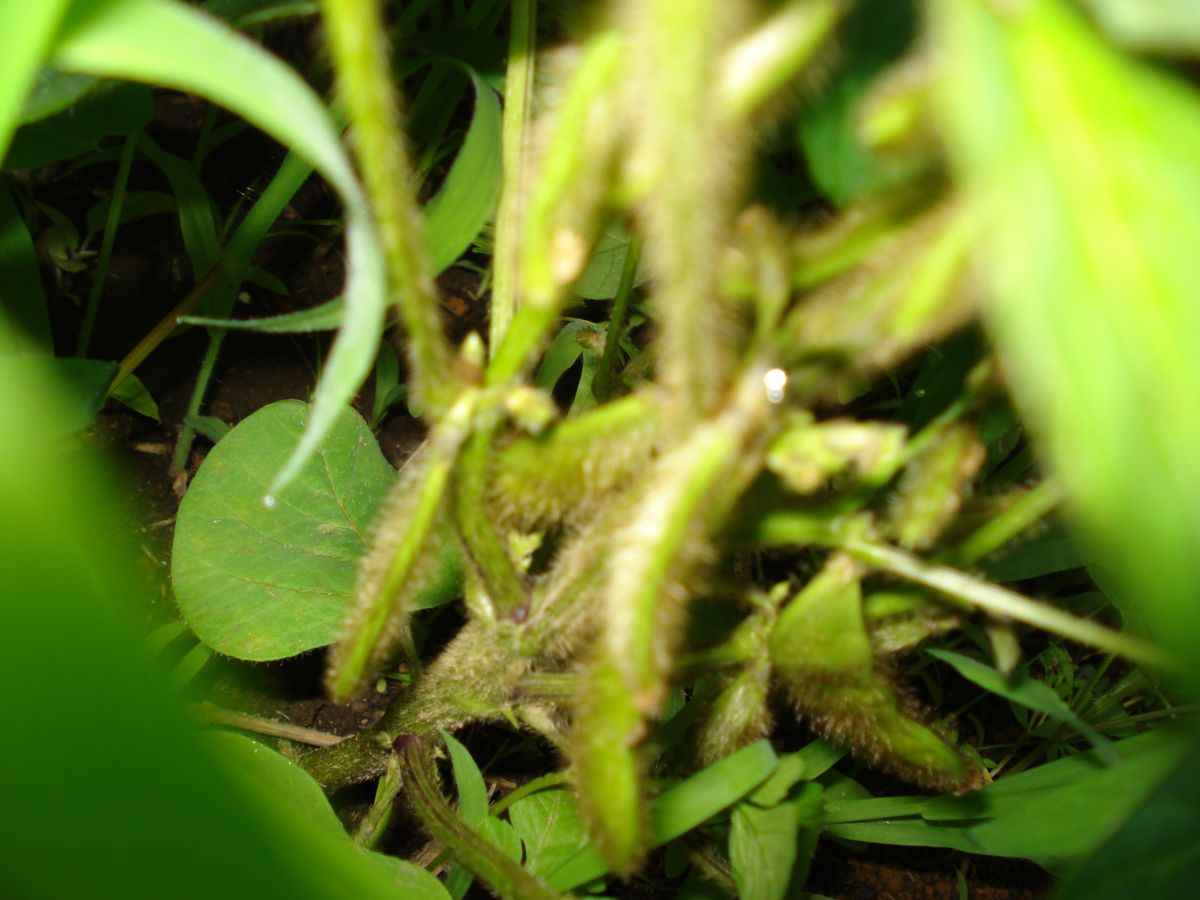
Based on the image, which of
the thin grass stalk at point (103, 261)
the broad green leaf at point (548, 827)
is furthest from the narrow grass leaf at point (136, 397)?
the broad green leaf at point (548, 827)

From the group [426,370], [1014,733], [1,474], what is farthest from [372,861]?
[1014,733]

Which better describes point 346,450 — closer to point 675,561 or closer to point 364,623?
point 364,623

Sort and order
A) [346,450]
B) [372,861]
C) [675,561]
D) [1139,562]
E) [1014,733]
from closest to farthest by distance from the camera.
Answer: [1139,562] → [675,561] → [372,861] → [346,450] → [1014,733]

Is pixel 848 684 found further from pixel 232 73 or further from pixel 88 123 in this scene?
pixel 88 123

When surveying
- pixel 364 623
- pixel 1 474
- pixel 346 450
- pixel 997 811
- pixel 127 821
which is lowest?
pixel 997 811

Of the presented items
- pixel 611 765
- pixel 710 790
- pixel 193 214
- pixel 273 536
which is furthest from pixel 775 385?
pixel 193 214

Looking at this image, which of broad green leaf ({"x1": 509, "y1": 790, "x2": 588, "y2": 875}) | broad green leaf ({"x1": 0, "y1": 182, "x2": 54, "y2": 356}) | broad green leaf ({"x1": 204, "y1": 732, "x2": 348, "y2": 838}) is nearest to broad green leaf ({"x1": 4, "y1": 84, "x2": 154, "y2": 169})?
broad green leaf ({"x1": 0, "y1": 182, "x2": 54, "y2": 356})
